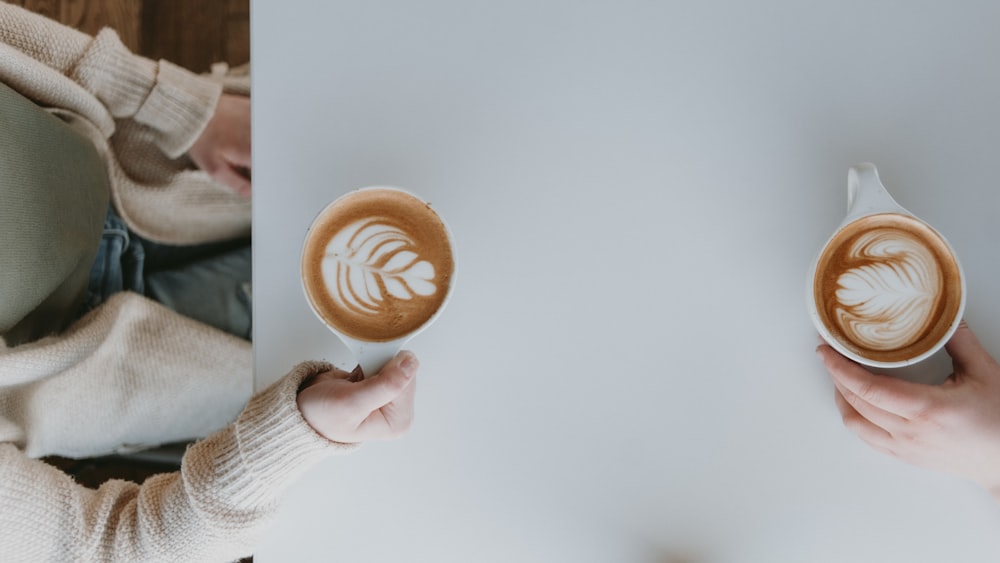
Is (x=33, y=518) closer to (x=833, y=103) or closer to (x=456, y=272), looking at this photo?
(x=456, y=272)

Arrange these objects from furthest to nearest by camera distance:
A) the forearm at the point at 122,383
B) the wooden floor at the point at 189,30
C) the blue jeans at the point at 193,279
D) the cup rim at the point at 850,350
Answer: the wooden floor at the point at 189,30 < the blue jeans at the point at 193,279 < the forearm at the point at 122,383 < the cup rim at the point at 850,350

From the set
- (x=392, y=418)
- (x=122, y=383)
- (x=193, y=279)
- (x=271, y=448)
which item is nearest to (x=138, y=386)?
(x=122, y=383)

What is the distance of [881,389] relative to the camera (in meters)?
0.66

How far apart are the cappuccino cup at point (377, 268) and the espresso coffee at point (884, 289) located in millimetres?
358

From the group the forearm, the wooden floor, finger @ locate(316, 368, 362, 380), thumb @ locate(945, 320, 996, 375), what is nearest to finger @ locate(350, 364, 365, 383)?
finger @ locate(316, 368, 362, 380)

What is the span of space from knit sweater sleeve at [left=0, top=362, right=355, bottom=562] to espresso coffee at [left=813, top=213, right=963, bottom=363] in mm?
495

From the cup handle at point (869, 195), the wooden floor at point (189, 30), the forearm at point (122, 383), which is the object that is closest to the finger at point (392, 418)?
the forearm at point (122, 383)

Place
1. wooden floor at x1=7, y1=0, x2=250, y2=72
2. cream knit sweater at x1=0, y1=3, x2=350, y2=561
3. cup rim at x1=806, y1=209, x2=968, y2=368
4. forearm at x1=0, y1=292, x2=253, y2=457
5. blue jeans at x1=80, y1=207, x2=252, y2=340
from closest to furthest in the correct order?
cup rim at x1=806, y1=209, x2=968, y2=368
cream knit sweater at x1=0, y1=3, x2=350, y2=561
forearm at x1=0, y1=292, x2=253, y2=457
blue jeans at x1=80, y1=207, x2=252, y2=340
wooden floor at x1=7, y1=0, x2=250, y2=72

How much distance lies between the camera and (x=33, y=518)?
747 mm

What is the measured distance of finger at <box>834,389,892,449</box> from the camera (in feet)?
2.24

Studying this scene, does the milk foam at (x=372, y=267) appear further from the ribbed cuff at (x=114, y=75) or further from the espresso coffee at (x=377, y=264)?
the ribbed cuff at (x=114, y=75)

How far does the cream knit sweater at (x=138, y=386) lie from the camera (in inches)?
28.9

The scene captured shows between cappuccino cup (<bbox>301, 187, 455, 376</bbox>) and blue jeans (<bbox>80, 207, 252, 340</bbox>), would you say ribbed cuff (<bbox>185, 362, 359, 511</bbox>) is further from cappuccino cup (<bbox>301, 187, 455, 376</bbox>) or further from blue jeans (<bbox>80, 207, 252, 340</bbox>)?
blue jeans (<bbox>80, 207, 252, 340</bbox>)

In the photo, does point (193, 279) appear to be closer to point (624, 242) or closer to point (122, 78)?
point (122, 78)
